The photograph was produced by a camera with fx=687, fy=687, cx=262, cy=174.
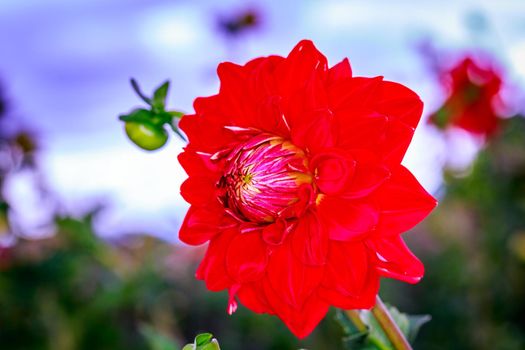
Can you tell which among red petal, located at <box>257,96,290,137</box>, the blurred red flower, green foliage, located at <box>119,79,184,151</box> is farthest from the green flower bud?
the blurred red flower

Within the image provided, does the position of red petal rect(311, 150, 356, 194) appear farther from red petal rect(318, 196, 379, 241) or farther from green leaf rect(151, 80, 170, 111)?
green leaf rect(151, 80, 170, 111)

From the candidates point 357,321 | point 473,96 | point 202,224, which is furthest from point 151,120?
point 473,96

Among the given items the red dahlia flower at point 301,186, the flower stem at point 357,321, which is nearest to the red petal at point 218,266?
the red dahlia flower at point 301,186

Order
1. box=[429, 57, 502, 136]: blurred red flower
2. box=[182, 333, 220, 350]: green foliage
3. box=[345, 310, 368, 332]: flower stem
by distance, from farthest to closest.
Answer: box=[429, 57, 502, 136]: blurred red flower → box=[345, 310, 368, 332]: flower stem → box=[182, 333, 220, 350]: green foliage

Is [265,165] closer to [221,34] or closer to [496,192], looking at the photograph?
[221,34]

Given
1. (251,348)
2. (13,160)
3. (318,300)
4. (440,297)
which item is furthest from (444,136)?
(318,300)

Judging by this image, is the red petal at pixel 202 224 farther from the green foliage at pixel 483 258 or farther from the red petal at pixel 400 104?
the green foliage at pixel 483 258

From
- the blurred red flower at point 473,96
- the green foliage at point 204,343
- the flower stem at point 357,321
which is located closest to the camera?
the green foliage at point 204,343
